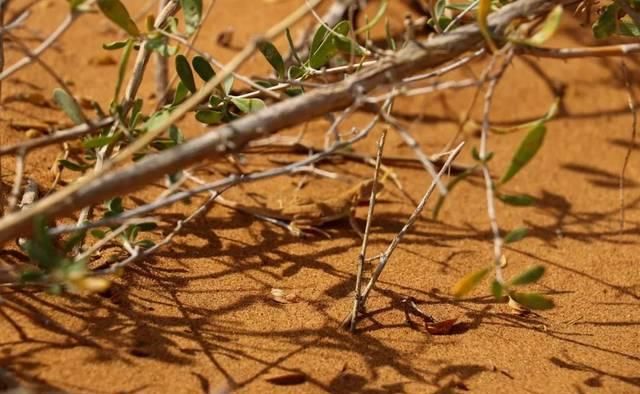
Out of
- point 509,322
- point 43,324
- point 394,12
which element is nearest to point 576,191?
point 509,322

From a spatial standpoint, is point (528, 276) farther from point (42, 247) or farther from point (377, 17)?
point (42, 247)

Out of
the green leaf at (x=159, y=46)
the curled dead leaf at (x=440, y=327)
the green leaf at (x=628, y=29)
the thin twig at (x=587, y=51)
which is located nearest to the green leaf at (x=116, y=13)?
the green leaf at (x=159, y=46)

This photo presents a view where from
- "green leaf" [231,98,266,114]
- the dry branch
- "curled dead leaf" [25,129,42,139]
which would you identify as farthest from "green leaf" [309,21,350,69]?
"curled dead leaf" [25,129,42,139]

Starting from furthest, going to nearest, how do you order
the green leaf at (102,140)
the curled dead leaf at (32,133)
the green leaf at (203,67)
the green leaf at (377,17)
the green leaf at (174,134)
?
1. the curled dead leaf at (32,133)
2. the green leaf at (203,67)
3. the green leaf at (174,134)
4. the green leaf at (102,140)
5. the green leaf at (377,17)

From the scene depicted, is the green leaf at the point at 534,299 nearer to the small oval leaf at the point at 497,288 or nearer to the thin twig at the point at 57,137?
the small oval leaf at the point at 497,288

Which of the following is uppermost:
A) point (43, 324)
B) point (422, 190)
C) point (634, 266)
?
point (43, 324)

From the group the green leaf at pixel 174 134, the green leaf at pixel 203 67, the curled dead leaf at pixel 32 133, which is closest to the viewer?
the green leaf at pixel 174 134

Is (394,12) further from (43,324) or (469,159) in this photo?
(43,324)

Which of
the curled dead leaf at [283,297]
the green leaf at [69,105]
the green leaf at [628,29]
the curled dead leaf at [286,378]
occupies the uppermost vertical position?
the green leaf at [69,105]
